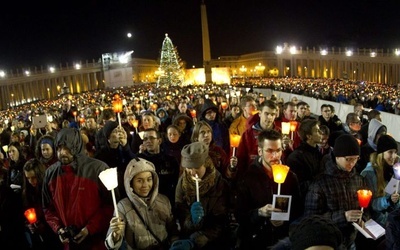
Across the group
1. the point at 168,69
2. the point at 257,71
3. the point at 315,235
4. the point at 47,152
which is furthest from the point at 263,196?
the point at 257,71

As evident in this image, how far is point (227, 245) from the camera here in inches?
171

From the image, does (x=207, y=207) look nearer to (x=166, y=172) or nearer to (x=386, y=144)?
(x=166, y=172)

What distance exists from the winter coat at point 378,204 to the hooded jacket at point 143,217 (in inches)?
84.5

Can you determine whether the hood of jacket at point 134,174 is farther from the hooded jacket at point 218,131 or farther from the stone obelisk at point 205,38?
the stone obelisk at point 205,38

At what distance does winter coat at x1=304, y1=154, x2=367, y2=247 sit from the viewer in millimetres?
3736

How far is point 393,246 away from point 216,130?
472 cm

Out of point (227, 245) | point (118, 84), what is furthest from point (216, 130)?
point (118, 84)

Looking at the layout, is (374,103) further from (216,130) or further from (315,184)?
(315,184)

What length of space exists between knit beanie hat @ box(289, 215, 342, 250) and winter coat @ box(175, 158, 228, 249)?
1589 mm

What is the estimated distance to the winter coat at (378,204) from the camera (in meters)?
4.16

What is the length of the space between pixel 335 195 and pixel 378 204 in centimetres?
82

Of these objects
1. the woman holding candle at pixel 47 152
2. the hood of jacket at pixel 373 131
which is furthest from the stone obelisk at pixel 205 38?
the woman holding candle at pixel 47 152

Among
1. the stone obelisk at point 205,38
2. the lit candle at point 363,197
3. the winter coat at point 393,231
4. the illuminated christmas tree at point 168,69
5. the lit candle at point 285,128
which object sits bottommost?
the winter coat at point 393,231

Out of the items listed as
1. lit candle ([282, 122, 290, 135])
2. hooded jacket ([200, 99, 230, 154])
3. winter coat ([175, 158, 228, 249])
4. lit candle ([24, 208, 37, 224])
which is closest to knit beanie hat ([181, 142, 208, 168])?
winter coat ([175, 158, 228, 249])
